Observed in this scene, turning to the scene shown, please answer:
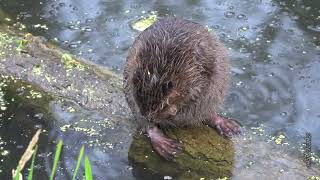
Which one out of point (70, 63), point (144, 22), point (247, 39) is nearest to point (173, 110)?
point (70, 63)

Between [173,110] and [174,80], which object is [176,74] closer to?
[174,80]

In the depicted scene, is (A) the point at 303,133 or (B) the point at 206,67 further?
(A) the point at 303,133

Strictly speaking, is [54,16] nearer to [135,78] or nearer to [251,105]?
[251,105]

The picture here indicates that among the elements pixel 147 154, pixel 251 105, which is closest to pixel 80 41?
pixel 251 105

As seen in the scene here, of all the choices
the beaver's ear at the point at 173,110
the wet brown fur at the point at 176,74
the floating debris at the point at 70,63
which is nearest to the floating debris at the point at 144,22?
the floating debris at the point at 70,63

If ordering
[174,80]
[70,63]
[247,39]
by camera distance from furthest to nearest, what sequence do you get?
[247,39], [70,63], [174,80]
